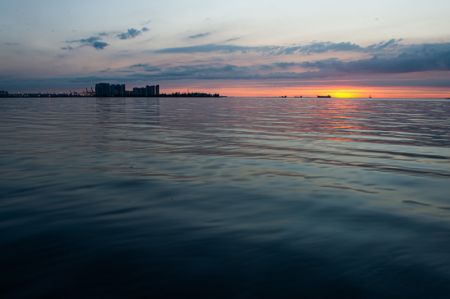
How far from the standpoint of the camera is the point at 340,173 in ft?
40.6

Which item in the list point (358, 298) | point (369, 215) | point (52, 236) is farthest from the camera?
point (369, 215)

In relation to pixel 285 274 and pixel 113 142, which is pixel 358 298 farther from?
pixel 113 142

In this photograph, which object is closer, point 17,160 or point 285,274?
point 285,274

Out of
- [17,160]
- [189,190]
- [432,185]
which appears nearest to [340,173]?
[432,185]

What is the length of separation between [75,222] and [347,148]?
47.4ft

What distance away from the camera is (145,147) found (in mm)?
18531

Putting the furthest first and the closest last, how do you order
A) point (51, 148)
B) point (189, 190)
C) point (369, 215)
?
point (51, 148) < point (189, 190) < point (369, 215)

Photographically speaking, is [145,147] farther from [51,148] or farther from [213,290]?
[213,290]

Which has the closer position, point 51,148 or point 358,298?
point 358,298

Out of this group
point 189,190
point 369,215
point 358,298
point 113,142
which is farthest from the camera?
point 113,142

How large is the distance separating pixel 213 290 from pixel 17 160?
497 inches

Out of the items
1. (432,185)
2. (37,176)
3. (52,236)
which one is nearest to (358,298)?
(52,236)

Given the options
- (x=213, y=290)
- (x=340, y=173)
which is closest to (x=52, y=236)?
(x=213, y=290)

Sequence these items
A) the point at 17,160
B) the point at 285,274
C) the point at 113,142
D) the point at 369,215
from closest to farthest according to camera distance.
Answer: the point at 285,274 < the point at 369,215 < the point at 17,160 < the point at 113,142
